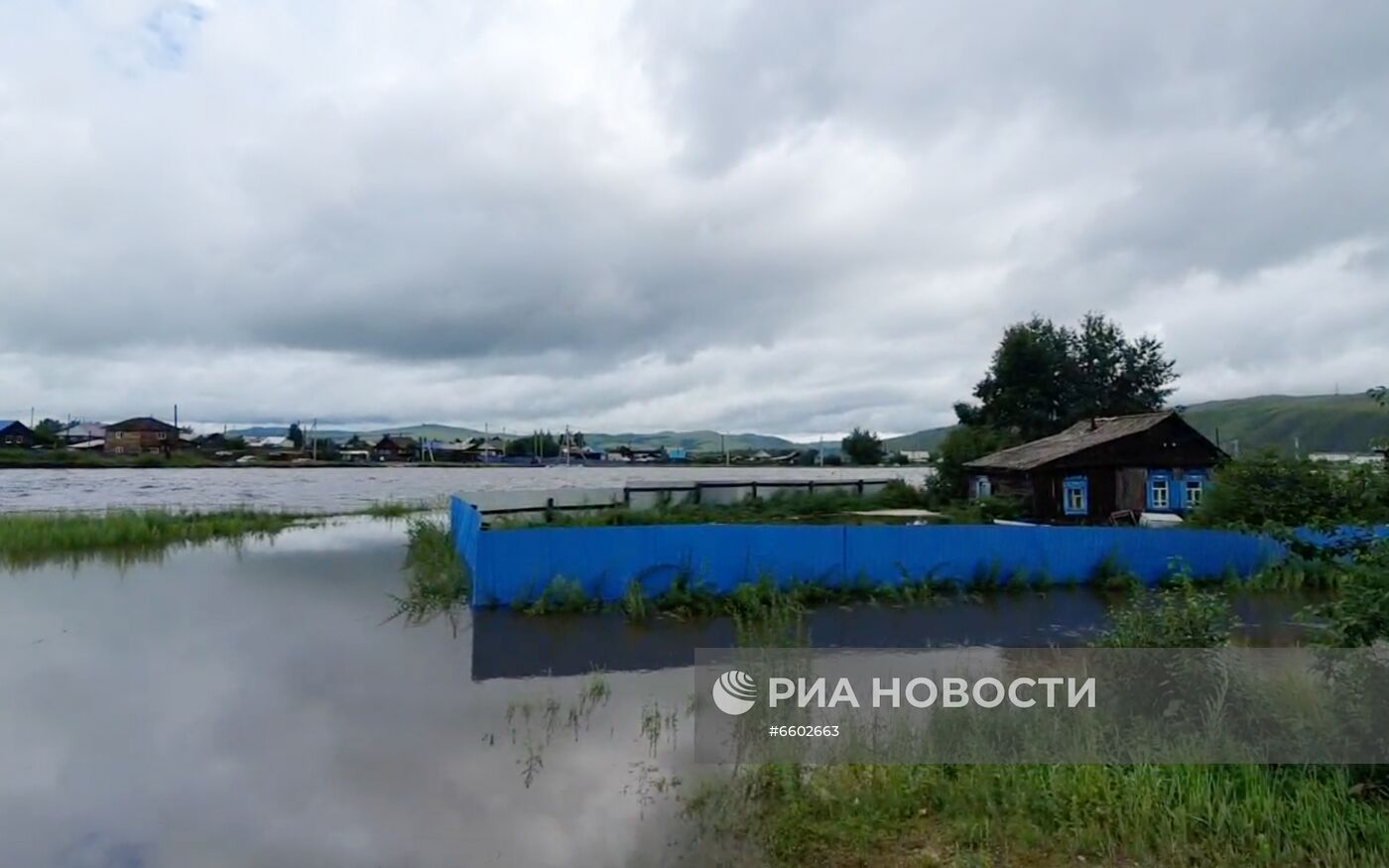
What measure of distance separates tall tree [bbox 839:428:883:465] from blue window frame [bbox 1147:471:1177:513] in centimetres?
6317

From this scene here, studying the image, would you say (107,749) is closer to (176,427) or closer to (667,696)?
(667,696)

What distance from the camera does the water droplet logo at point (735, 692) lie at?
612cm

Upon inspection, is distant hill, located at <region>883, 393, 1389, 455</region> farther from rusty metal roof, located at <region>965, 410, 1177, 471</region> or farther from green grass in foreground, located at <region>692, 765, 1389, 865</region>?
green grass in foreground, located at <region>692, 765, 1389, 865</region>

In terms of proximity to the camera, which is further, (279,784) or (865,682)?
(865,682)

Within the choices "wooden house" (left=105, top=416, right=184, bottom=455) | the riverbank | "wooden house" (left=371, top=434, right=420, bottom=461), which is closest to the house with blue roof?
"wooden house" (left=105, top=416, right=184, bottom=455)

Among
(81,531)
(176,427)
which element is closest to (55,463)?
(176,427)

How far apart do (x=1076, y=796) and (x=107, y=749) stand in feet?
22.9

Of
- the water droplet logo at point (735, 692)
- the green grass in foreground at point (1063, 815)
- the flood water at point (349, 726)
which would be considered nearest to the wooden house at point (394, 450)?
the flood water at point (349, 726)

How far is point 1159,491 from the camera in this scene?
2036 centimetres

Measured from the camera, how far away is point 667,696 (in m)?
7.38

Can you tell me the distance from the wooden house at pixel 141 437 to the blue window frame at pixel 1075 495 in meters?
91.4

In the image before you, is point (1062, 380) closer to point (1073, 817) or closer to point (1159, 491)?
point (1159, 491)

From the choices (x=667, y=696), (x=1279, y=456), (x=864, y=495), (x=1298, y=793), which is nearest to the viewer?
(x=1298, y=793)

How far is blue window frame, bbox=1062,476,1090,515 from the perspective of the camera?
20.6m
